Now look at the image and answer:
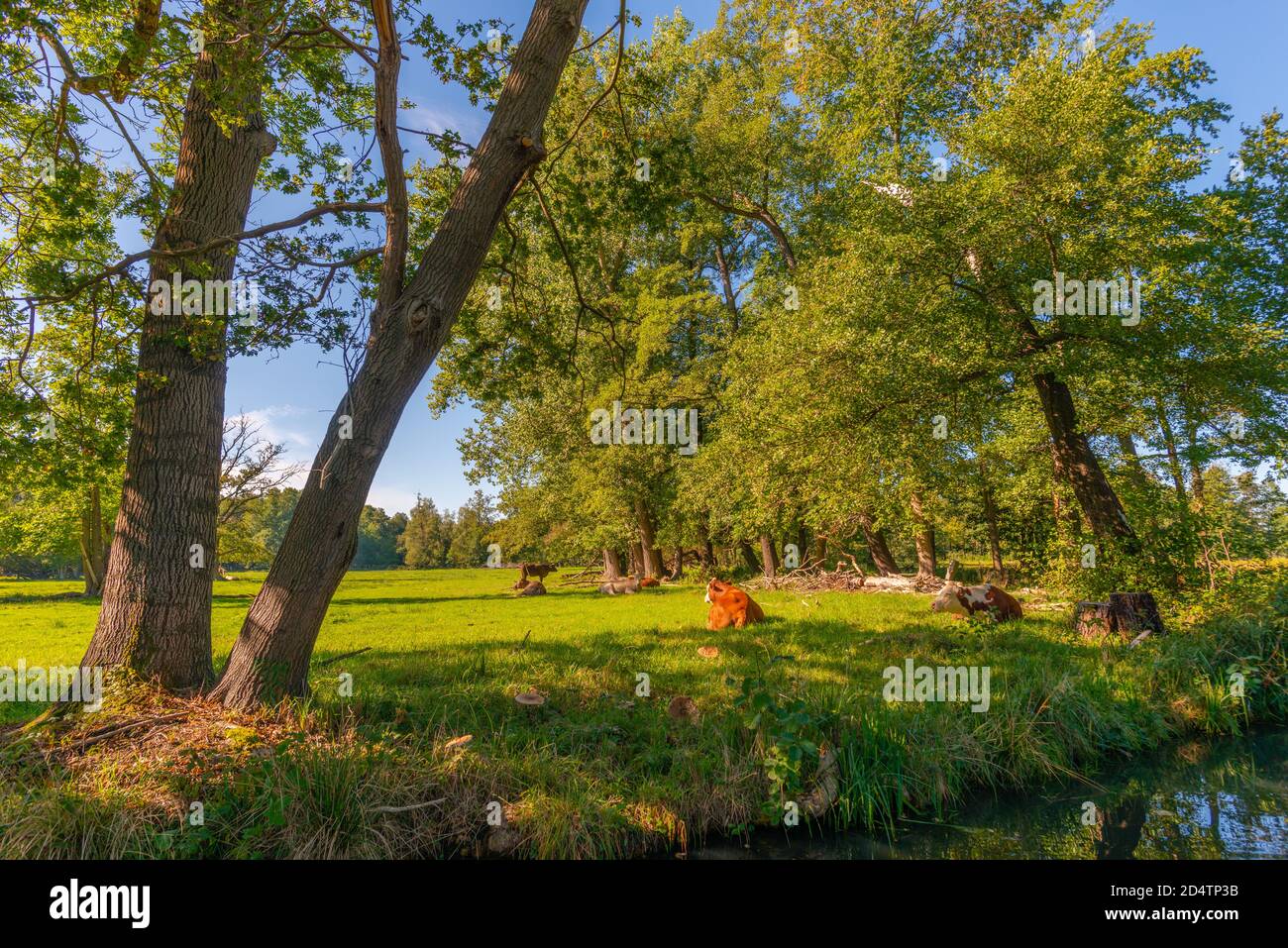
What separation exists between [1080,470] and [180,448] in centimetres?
1493

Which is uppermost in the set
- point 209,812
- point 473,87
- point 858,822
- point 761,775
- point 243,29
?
point 473,87

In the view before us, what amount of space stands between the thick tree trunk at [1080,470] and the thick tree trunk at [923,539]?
6.52m

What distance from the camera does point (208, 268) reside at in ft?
18.4

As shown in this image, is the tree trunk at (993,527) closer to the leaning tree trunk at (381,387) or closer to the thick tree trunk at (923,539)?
the thick tree trunk at (923,539)

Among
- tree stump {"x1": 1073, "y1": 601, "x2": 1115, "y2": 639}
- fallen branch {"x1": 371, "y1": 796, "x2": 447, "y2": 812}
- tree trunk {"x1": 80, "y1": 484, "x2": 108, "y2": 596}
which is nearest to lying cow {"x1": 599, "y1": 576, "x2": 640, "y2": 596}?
tree stump {"x1": 1073, "y1": 601, "x2": 1115, "y2": 639}

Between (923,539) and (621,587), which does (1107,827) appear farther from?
(621,587)

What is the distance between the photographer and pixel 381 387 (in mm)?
5371

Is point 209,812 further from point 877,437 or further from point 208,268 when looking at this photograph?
point 877,437

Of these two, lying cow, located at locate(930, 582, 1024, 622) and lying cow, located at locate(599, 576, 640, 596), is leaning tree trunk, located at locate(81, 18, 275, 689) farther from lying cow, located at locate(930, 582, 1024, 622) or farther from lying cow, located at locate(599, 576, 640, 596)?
lying cow, located at locate(599, 576, 640, 596)

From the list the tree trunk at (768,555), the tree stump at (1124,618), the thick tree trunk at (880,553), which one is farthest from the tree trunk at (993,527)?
the tree stump at (1124,618)

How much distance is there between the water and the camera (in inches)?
176

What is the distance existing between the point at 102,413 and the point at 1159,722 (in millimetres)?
13715

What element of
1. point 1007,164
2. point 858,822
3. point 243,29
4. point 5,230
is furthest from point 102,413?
point 1007,164

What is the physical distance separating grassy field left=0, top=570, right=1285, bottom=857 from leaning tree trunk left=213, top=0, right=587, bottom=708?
2.18ft
